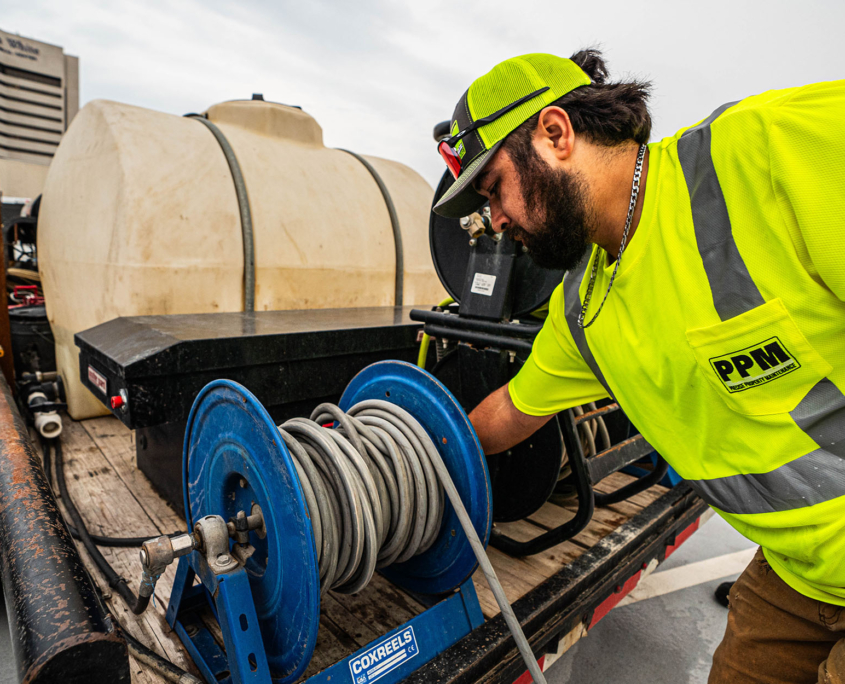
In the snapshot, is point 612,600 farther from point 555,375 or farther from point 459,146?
point 459,146

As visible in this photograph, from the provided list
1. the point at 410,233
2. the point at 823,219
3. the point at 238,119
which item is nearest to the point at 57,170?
the point at 238,119

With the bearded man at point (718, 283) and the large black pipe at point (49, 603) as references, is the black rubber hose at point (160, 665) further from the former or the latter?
the bearded man at point (718, 283)

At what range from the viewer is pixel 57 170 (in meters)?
3.98

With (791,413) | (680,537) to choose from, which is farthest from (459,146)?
(680,537)

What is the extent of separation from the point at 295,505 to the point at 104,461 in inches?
89.8

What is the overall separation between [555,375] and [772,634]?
854mm

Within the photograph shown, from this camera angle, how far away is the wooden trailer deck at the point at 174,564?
69.6 inches

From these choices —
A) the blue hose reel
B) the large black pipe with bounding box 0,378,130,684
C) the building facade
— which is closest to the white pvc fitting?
the blue hose reel

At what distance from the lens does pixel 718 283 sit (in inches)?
42.4

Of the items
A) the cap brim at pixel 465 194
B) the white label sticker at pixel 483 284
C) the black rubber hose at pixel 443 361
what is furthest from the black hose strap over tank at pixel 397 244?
the cap brim at pixel 465 194

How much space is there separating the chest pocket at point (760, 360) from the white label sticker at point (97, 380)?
7.68 ft

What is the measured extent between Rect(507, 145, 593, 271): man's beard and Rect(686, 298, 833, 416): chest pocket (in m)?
0.39

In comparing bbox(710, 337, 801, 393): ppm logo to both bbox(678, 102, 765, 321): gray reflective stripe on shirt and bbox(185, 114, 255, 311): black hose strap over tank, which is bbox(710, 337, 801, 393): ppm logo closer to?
bbox(678, 102, 765, 321): gray reflective stripe on shirt

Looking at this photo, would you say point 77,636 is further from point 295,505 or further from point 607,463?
point 607,463
